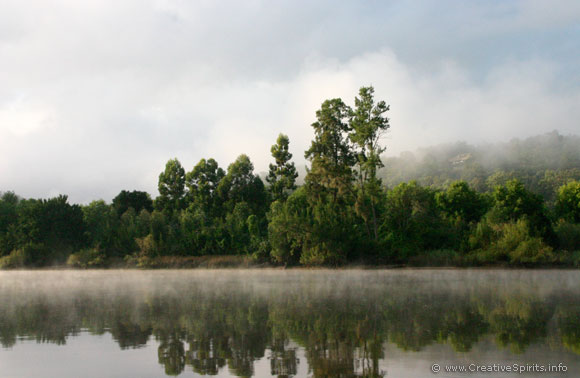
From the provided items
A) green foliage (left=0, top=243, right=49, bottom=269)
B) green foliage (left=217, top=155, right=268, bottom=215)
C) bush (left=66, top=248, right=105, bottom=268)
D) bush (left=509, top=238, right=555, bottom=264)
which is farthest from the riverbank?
green foliage (left=217, top=155, right=268, bottom=215)

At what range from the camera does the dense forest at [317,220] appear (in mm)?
64000

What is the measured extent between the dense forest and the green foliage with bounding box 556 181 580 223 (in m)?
0.15

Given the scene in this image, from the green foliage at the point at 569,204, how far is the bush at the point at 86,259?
218 ft

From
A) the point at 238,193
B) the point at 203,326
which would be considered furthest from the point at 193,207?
the point at 203,326

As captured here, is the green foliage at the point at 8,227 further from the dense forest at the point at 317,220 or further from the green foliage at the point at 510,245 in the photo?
the green foliage at the point at 510,245

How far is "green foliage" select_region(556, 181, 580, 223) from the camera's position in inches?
3275

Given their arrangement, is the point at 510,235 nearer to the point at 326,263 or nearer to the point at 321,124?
the point at 326,263

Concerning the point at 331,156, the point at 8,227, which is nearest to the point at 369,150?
the point at 331,156

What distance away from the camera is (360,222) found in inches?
2876

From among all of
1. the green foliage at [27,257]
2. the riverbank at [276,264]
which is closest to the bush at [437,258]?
the riverbank at [276,264]

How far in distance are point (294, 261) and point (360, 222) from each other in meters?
10.8

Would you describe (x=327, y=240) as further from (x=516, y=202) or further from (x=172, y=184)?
(x=172, y=184)

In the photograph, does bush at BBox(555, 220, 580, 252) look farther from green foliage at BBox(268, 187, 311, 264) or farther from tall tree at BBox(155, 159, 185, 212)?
tall tree at BBox(155, 159, 185, 212)

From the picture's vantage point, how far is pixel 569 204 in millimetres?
84812
